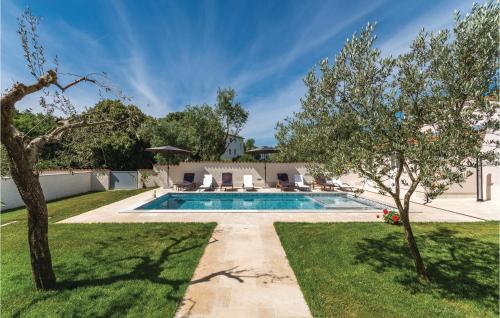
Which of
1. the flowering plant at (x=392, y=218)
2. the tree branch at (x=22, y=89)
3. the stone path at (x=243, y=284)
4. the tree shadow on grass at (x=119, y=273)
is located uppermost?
the tree branch at (x=22, y=89)

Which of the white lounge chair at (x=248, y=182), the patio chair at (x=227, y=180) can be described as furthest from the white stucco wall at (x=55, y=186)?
the white lounge chair at (x=248, y=182)

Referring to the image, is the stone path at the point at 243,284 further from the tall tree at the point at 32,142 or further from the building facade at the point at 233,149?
the building facade at the point at 233,149

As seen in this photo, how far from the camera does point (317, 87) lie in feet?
15.5

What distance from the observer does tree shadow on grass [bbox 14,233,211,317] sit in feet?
11.6

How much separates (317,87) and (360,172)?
2130mm

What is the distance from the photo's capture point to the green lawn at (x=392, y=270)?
3381 millimetres

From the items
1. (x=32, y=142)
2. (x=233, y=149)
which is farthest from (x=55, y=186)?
(x=233, y=149)

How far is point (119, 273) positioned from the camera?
4.41 metres

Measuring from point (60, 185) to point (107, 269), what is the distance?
1408 cm

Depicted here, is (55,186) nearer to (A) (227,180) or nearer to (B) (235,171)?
(A) (227,180)

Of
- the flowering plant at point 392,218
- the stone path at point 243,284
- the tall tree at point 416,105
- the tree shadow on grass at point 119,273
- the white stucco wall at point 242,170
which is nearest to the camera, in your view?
the tall tree at point 416,105

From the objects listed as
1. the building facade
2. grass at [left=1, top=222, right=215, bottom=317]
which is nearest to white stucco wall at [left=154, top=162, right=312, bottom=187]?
grass at [left=1, top=222, right=215, bottom=317]

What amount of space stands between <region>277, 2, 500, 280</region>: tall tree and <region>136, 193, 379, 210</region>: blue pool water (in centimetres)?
908

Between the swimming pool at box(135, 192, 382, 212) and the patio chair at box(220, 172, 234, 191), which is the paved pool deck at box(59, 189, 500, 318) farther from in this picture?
the patio chair at box(220, 172, 234, 191)
